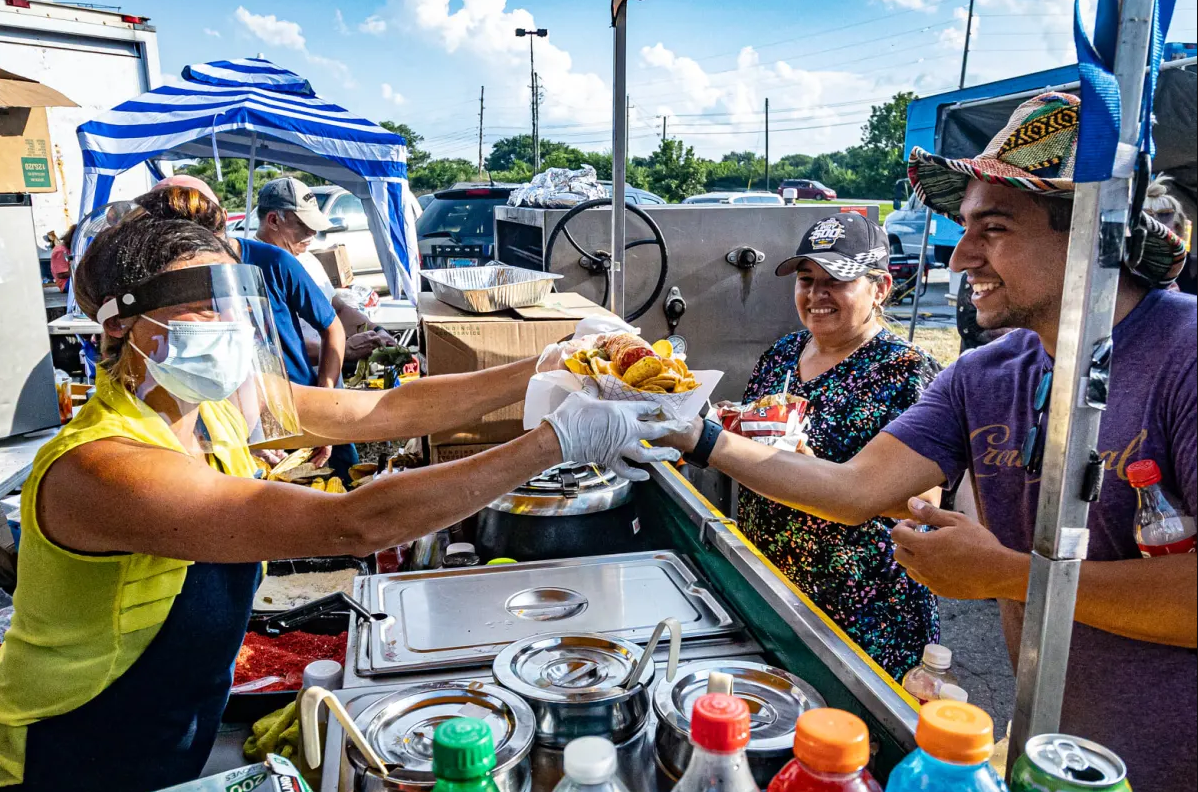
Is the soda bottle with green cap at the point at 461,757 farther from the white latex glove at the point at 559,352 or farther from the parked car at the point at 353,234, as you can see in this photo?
the parked car at the point at 353,234

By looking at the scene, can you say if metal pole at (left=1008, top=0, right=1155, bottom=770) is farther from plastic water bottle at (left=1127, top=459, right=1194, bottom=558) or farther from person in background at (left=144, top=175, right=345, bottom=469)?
person in background at (left=144, top=175, right=345, bottom=469)

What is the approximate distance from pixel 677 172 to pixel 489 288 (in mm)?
29585

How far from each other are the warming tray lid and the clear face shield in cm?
62

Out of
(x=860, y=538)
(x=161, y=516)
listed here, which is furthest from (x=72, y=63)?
(x=860, y=538)

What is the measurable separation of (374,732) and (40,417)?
826 centimetres

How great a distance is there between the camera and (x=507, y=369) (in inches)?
108

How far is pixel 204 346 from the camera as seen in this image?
70.6 inches

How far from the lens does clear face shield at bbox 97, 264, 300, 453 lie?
1752 millimetres

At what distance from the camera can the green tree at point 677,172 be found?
30641 millimetres

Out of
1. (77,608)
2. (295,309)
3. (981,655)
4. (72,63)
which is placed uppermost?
(72,63)

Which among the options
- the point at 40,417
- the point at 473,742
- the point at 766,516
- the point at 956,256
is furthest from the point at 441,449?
the point at 40,417

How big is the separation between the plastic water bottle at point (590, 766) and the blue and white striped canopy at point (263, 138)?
956 centimetres

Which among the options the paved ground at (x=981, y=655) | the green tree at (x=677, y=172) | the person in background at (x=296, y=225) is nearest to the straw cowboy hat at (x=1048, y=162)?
the paved ground at (x=981, y=655)

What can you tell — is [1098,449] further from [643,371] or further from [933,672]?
[643,371]
